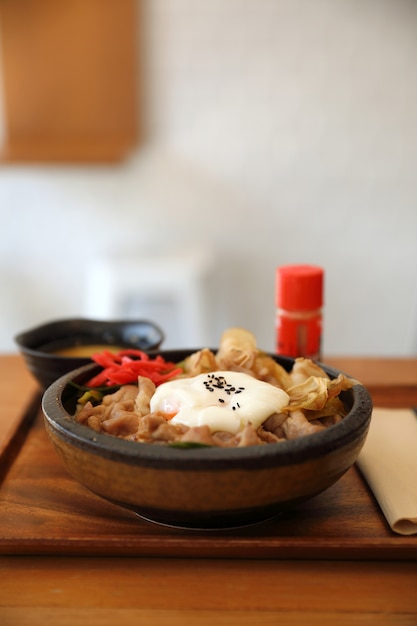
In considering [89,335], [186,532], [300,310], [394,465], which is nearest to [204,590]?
[186,532]

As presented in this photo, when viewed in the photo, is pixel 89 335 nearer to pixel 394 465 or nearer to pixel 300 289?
pixel 300 289

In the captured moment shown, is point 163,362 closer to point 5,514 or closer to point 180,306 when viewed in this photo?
A: point 5,514

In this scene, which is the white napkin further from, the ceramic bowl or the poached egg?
the ceramic bowl

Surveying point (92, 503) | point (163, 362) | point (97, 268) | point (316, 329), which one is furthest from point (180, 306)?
point (92, 503)

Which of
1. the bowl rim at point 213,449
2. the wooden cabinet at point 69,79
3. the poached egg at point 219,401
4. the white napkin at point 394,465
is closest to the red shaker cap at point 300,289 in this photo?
the white napkin at point 394,465

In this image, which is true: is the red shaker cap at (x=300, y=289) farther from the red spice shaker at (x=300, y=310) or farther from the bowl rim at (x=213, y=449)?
the bowl rim at (x=213, y=449)
